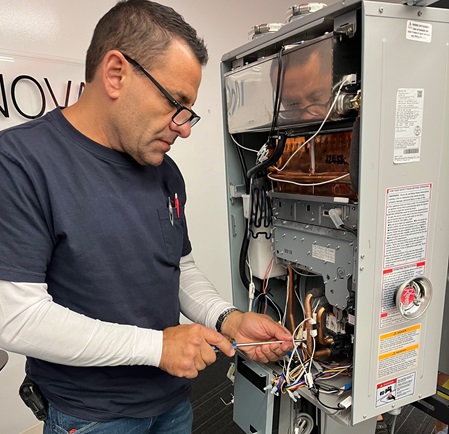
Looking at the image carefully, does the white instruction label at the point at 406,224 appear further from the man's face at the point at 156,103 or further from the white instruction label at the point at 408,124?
the man's face at the point at 156,103

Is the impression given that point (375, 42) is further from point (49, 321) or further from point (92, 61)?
point (49, 321)

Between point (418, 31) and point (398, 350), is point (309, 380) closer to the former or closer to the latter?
point (398, 350)

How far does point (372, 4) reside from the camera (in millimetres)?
728

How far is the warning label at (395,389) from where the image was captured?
0.91 meters

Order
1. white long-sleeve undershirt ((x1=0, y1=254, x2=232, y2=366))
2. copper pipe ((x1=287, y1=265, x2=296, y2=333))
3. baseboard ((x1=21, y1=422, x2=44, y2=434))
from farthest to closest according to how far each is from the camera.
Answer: baseboard ((x1=21, y1=422, x2=44, y2=434)) → copper pipe ((x1=287, y1=265, x2=296, y2=333)) → white long-sleeve undershirt ((x1=0, y1=254, x2=232, y2=366))

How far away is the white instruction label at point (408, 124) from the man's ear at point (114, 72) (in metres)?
0.57

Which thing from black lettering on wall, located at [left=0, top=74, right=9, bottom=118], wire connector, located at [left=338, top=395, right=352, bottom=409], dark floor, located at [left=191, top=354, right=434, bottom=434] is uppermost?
black lettering on wall, located at [left=0, top=74, right=9, bottom=118]

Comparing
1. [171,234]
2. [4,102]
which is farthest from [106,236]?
[4,102]

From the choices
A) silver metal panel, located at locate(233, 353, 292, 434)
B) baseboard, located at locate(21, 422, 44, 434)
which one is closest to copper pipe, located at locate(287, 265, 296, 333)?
silver metal panel, located at locate(233, 353, 292, 434)

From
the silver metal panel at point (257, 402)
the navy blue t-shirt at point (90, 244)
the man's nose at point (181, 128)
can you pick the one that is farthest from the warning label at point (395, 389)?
the man's nose at point (181, 128)

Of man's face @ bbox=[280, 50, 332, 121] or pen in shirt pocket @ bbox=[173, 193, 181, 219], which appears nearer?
man's face @ bbox=[280, 50, 332, 121]

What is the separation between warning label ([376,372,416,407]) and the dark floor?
0.96 metres

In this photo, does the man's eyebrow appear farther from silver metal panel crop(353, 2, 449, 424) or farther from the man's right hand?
the man's right hand

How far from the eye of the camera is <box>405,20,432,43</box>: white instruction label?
77 cm
